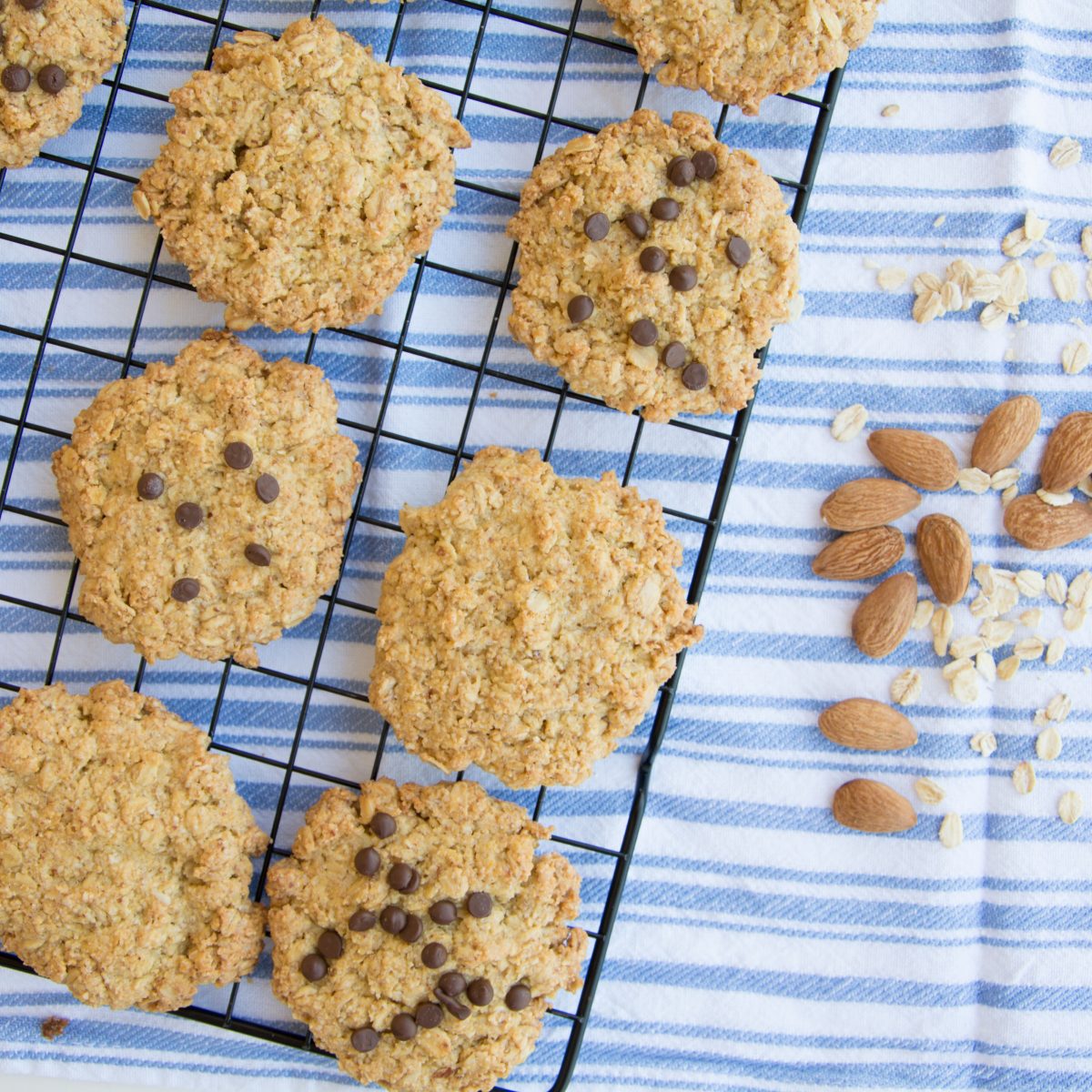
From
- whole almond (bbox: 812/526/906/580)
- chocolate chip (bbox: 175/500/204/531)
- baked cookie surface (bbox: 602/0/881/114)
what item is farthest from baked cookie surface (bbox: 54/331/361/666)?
whole almond (bbox: 812/526/906/580)

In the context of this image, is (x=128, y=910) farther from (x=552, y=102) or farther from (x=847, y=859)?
(x=552, y=102)

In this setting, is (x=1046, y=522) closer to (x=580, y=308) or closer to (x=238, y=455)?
(x=580, y=308)

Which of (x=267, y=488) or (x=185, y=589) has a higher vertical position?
(x=267, y=488)

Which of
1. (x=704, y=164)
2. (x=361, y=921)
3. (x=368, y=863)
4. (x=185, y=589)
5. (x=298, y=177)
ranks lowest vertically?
(x=361, y=921)

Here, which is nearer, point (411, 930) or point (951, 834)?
point (411, 930)

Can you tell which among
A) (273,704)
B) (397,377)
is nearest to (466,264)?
(397,377)

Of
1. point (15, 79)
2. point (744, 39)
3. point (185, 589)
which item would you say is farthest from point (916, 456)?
point (15, 79)

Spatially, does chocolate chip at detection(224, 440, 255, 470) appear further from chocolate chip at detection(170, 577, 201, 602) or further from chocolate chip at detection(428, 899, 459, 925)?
chocolate chip at detection(428, 899, 459, 925)
